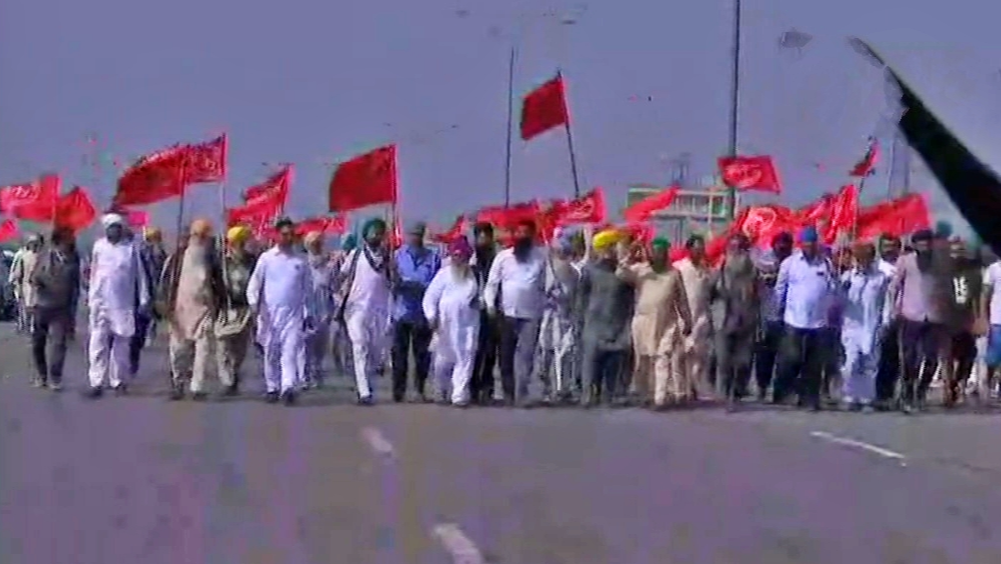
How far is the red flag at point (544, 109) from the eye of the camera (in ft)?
95.2

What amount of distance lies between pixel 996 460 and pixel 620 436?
9.09 ft

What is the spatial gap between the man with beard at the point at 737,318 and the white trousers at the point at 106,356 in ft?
19.0

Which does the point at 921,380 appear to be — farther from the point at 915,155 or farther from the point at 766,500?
the point at 915,155

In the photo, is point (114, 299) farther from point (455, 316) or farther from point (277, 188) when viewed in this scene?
point (277, 188)

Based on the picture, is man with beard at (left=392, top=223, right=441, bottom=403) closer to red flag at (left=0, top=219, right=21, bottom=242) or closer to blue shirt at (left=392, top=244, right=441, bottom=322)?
blue shirt at (left=392, top=244, right=441, bottom=322)

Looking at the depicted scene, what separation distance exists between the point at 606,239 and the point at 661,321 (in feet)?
3.10

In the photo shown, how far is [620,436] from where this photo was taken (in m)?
15.8

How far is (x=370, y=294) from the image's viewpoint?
1958 centimetres

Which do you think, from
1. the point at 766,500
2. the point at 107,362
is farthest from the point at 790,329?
the point at 766,500

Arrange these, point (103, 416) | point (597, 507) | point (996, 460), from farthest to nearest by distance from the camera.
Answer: point (103, 416) < point (996, 460) < point (597, 507)

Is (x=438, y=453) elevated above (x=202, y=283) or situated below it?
below

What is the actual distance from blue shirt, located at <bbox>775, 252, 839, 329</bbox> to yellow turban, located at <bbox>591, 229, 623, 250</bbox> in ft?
5.86

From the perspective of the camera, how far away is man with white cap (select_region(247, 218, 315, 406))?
1917 cm

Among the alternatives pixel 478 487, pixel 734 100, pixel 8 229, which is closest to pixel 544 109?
pixel 734 100
